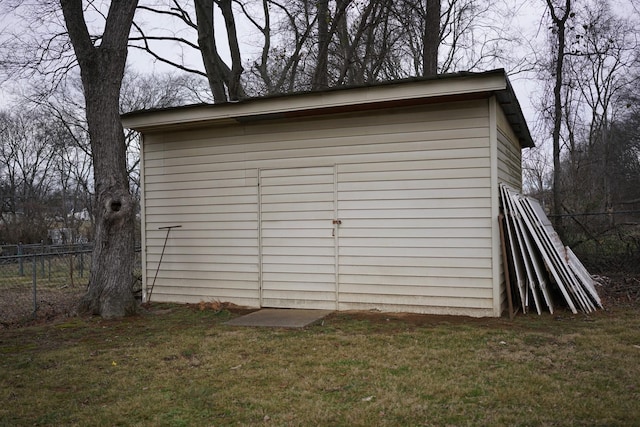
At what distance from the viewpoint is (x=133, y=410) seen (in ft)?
11.9

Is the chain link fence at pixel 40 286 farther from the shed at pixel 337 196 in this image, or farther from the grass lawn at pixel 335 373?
the shed at pixel 337 196

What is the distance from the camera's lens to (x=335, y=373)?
4.33 m

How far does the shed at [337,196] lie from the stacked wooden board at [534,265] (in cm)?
27

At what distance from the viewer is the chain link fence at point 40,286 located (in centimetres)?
771

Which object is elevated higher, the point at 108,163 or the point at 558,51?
the point at 558,51

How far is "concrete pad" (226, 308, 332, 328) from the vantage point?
6336 millimetres

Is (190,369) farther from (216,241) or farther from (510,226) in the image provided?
(510,226)

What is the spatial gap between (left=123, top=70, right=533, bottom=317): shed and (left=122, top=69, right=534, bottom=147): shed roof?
16mm

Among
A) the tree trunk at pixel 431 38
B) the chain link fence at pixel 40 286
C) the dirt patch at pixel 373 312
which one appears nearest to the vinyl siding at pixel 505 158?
the dirt patch at pixel 373 312

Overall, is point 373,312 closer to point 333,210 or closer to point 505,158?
point 333,210

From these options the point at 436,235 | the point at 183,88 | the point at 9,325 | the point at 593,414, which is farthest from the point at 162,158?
the point at 183,88

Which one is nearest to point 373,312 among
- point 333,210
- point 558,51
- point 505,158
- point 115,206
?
point 333,210

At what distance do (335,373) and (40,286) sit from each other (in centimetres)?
1097

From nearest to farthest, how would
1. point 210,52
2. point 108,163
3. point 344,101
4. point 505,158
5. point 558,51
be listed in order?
1. point 344,101
2. point 108,163
3. point 505,158
4. point 558,51
5. point 210,52
